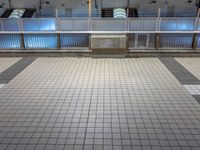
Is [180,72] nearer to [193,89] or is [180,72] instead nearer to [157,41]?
[193,89]

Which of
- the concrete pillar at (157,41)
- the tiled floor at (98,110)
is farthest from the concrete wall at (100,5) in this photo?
the tiled floor at (98,110)

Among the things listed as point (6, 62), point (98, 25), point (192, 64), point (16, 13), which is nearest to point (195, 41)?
point (192, 64)

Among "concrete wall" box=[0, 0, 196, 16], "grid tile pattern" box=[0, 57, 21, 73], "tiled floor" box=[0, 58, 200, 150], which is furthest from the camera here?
"concrete wall" box=[0, 0, 196, 16]

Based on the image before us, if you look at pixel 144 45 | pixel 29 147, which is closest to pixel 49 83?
pixel 29 147

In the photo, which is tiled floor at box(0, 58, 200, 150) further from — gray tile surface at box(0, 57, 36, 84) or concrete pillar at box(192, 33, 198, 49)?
concrete pillar at box(192, 33, 198, 49)

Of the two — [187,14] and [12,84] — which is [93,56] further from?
[187,14]

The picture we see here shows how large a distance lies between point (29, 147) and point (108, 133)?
113cm

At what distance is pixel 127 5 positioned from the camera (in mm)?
12516

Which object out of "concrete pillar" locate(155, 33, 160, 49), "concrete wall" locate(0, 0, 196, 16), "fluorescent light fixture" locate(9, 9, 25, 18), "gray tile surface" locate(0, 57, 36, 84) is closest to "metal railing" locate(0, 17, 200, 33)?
"concrete pillar" locate(155, 33, 160, 49)

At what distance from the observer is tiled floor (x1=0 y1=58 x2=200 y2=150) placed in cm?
269

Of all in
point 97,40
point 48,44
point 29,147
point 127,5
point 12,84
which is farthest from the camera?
point 127,5

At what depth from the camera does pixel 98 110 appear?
11.2ft

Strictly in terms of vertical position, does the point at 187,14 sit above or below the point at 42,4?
below

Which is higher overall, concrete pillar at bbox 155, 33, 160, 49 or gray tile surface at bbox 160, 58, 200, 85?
concrete pillar at bbox 155, 33, 160, 49
